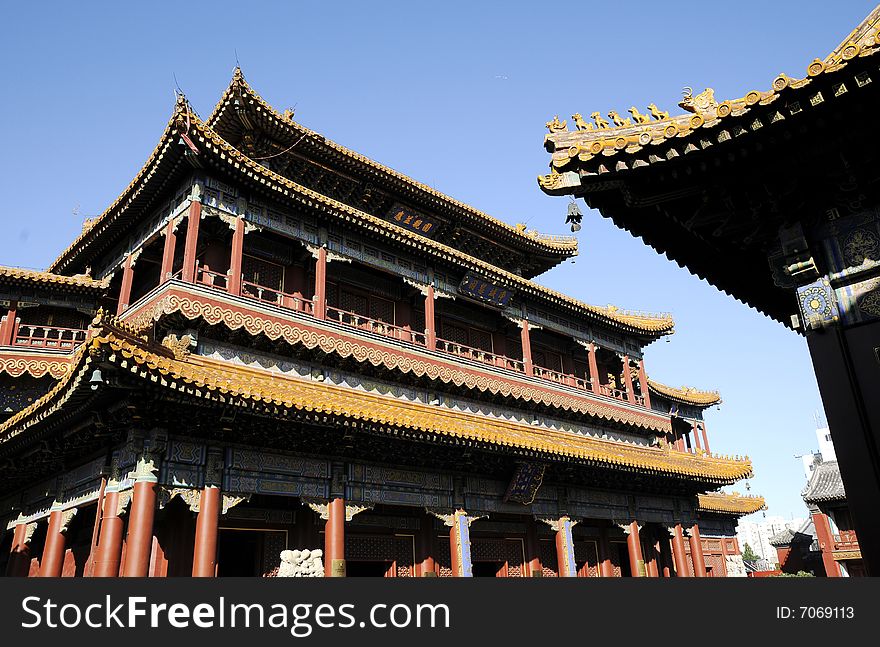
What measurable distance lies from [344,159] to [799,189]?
12.3 metres

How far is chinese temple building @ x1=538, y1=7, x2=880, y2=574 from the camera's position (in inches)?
198

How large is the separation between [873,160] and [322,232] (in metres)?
11.6

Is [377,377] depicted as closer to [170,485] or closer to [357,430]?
[357,430]

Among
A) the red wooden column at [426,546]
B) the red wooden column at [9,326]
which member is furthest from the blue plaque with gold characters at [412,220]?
the red wooden column at [9,326]

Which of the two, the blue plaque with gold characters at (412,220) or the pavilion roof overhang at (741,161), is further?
the blue plaque with gold characters at (412,220)

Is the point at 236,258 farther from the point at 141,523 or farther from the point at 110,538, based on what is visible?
the point at 110,538

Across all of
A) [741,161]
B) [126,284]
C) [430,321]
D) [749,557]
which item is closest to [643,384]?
[430,321]

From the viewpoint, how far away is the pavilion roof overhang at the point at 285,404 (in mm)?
8656

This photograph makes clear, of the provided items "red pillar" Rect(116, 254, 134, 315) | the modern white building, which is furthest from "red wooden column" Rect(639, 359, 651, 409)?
the modern white building

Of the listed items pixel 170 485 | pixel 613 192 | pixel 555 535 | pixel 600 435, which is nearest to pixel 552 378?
pixel 600 435

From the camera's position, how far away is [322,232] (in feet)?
48.9

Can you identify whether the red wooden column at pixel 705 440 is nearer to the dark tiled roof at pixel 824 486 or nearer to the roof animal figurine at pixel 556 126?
the dark tiled roof at pixel 824 486

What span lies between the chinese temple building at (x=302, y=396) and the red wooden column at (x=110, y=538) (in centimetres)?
4

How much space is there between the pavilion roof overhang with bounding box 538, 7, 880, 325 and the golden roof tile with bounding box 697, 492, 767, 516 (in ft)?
85.3
